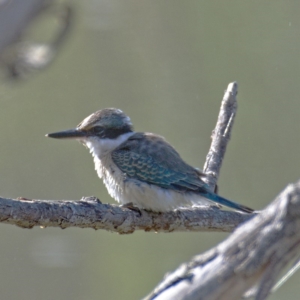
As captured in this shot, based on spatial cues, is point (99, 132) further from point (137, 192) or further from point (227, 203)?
point (227, 203)

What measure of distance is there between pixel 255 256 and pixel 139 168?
6.32 ft

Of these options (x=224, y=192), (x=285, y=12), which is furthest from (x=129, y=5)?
(x=224, y=192)

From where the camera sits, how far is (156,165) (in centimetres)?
326

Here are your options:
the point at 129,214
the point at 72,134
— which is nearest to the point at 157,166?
the point at 72,134

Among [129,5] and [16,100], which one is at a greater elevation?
[129,5]

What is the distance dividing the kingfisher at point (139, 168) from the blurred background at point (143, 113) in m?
2.97

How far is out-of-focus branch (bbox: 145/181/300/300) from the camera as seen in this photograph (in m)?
1.31

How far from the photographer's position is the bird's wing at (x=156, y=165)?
316 centimetres

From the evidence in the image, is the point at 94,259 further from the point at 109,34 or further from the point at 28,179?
the point at 109,34

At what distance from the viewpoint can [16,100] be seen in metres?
8.86

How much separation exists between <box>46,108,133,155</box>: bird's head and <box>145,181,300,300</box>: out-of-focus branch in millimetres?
2004

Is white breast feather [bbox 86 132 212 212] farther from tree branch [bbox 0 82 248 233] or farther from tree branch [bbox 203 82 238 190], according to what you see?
tree branch [bbox 203 82 238 190]

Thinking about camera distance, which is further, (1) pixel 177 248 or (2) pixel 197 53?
(2) pixel 197 53

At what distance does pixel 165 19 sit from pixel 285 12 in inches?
74.4
